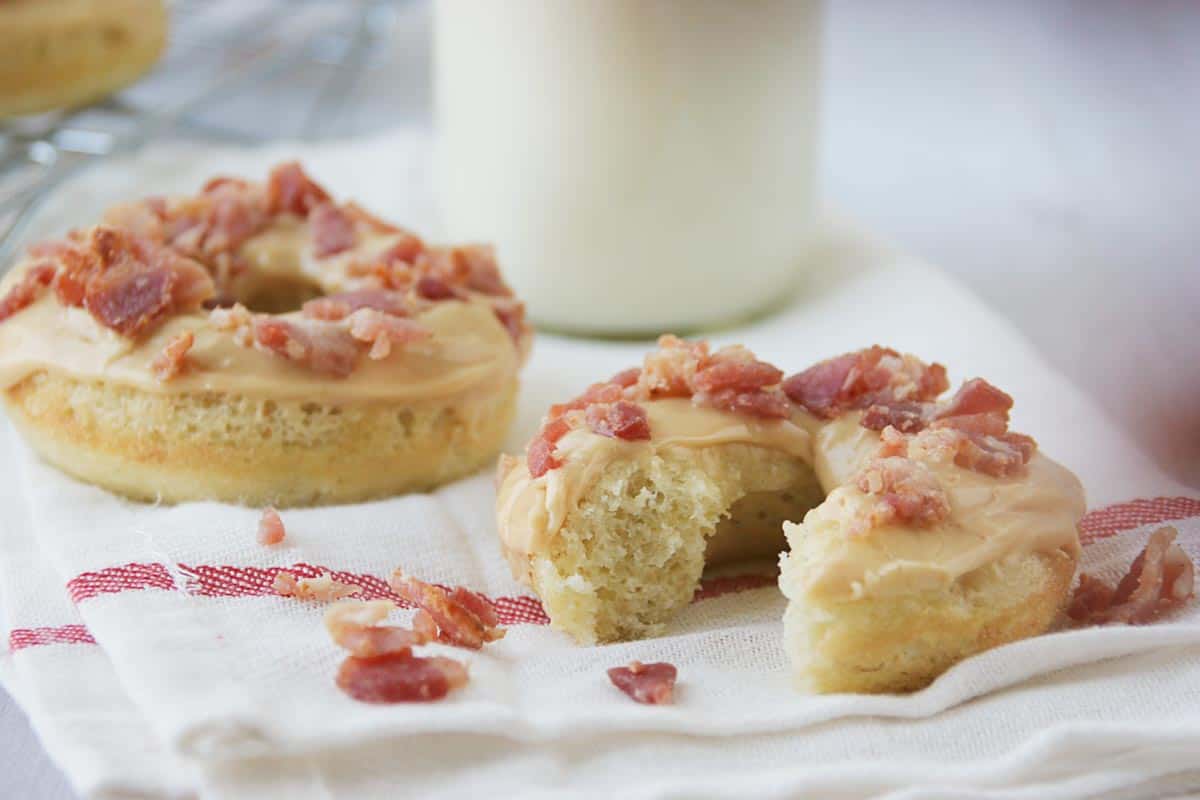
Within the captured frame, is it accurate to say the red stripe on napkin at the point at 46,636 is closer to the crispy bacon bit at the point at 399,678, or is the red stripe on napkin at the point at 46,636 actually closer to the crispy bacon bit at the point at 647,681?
the crispy bacon bit at the point at 399,678

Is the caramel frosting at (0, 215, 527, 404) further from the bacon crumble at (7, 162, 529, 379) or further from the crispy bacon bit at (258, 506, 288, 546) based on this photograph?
the crispy bacon bit at (258, 506, 288, 546)

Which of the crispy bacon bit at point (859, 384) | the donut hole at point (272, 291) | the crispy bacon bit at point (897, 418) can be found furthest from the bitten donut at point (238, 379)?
the crispy bacon bit at point (897, 418)

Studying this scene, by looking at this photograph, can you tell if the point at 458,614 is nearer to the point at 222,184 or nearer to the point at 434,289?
the point at 434,289

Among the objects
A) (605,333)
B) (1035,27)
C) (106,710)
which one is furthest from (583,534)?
(1035,27)

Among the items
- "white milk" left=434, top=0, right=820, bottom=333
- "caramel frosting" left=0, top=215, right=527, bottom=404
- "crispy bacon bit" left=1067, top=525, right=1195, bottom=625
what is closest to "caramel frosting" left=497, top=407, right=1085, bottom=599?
"crispy bacon bit" left=1067, top=525, right=1195, bottom=625

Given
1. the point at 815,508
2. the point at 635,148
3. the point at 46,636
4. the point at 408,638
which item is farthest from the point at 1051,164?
the point at 46,636
